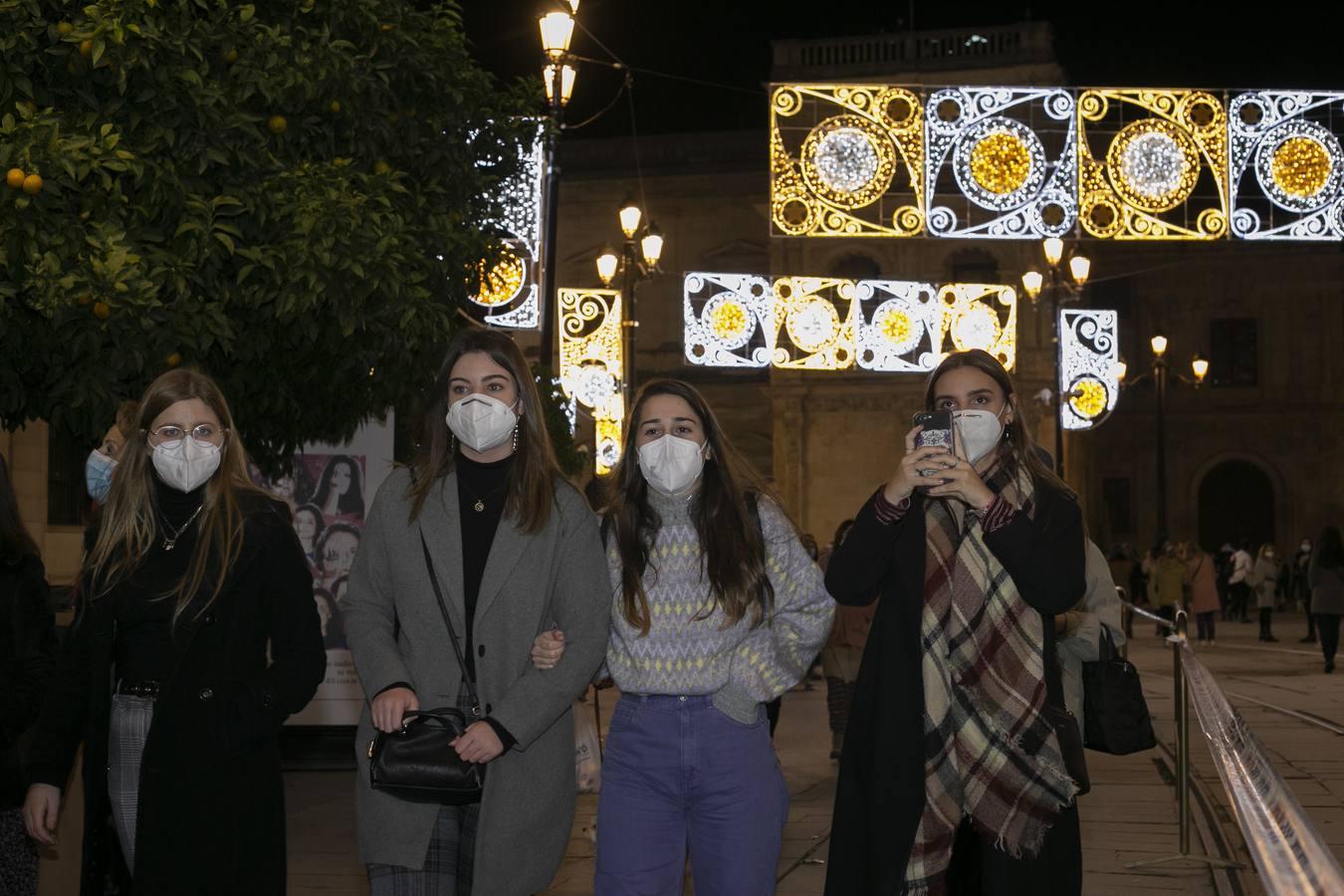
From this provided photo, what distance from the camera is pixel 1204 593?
28078mm

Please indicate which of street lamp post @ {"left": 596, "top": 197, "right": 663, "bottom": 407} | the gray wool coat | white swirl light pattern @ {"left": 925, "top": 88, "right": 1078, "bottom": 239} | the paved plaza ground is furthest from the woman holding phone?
street lamp post @ {"left": 596, "top": 197, "right": 663, "bottom": 407}

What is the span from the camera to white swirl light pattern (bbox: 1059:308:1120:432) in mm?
26141

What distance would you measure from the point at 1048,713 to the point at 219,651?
2114mm

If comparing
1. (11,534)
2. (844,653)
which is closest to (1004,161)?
(844,653)

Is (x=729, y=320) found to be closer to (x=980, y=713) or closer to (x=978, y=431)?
(x=978, y=431)

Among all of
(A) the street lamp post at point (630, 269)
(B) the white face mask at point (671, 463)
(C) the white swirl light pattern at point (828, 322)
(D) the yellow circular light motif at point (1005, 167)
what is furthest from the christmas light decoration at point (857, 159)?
(B) the white face mask at point (671, 463)

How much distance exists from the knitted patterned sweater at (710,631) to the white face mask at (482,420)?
50 cm

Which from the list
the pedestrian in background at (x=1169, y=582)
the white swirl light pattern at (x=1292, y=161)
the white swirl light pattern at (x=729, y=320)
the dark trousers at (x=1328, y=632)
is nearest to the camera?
the white swirl light pattern at (x=1292, y=161)

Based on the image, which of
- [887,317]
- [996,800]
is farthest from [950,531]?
[887,317]

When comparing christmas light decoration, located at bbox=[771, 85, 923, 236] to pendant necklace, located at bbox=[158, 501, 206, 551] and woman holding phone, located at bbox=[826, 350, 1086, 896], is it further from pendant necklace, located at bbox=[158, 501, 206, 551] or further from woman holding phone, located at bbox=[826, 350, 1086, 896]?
pendant necklace, located at bbox=[158, 501, 206, 551]

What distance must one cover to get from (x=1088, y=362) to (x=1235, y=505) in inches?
998

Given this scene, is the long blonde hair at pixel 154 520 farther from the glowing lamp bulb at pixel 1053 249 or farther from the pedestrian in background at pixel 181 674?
the glowing lamp bulb at pixel 1053 249

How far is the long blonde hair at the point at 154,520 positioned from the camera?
4543 millimetres

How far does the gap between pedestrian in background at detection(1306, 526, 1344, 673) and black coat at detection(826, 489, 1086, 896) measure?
1875 cm
